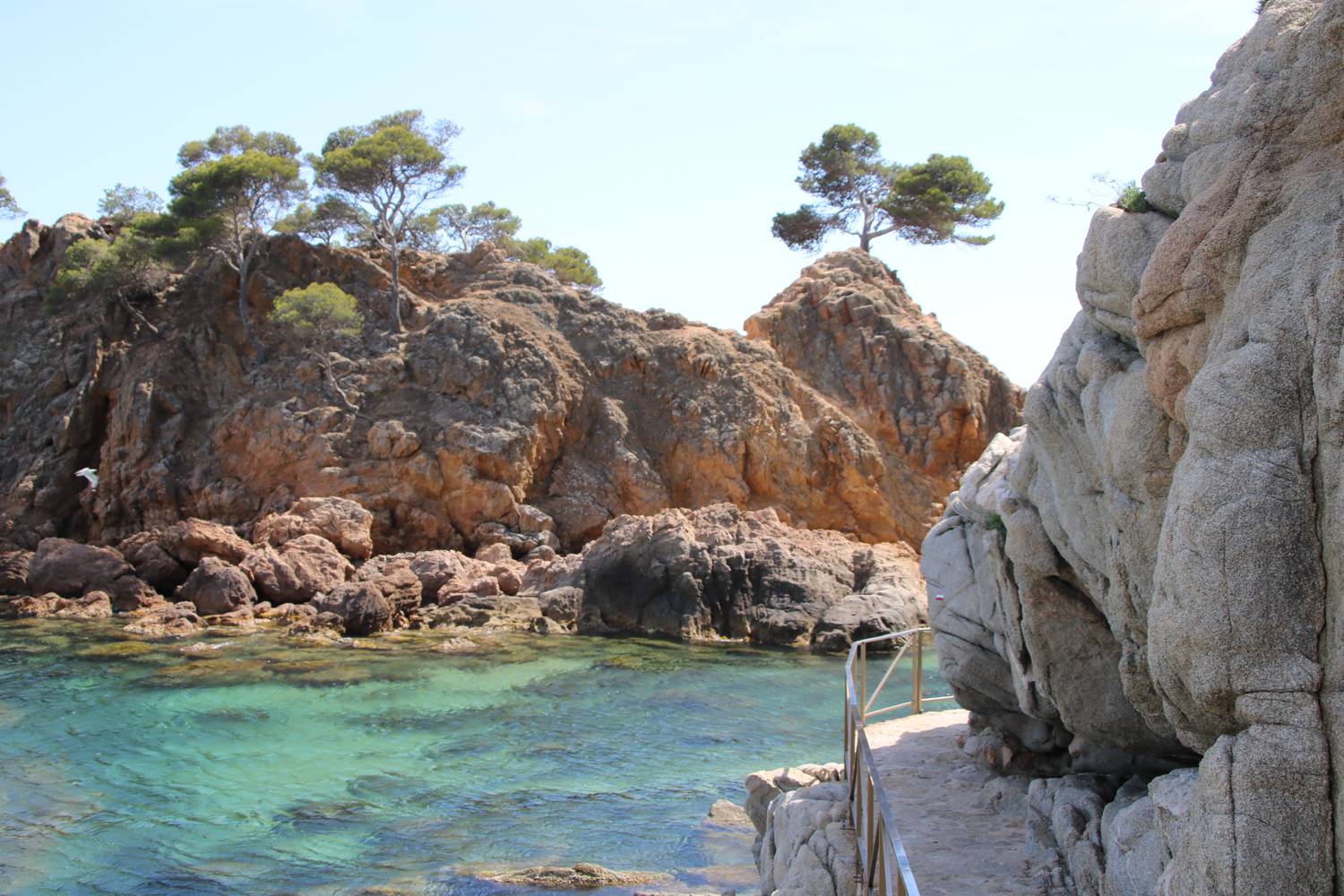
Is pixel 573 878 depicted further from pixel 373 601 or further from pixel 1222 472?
pixel 373 601

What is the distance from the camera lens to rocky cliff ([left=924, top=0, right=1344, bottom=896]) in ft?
17.2

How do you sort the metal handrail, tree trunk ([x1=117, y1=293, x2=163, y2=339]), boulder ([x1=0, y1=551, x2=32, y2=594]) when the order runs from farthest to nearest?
tree trunk ([x1=117, y1=293, x2=163, y2=339]) → boulder ([x1=0, y1=551, x2=32, y2=594]) → the metal handrail

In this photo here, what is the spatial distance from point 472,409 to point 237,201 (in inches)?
456

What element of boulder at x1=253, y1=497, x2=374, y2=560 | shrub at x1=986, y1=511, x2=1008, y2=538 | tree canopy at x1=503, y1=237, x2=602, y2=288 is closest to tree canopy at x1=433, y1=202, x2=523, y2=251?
tree canopy at x1=503, y1=237, x2=602, y2=288

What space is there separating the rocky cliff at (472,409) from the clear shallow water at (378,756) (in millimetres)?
9261

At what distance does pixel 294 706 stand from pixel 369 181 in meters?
25.2

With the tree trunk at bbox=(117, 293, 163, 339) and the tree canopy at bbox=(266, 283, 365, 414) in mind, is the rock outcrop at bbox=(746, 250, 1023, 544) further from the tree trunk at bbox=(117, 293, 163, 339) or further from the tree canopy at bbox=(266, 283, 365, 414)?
the tree trunk at bbox=(117, 293, 163, 339)

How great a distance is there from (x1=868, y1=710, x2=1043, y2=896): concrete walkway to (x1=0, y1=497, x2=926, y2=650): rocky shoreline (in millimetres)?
13970

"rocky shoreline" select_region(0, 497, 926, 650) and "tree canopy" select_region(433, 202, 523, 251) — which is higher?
"tree canopy" select_region(433, 202, 523, 251)

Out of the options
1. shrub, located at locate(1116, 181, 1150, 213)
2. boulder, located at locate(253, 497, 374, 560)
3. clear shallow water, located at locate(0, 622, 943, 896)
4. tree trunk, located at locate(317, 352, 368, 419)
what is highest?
tree trunk, located at locate(317, 352, 368, 419)

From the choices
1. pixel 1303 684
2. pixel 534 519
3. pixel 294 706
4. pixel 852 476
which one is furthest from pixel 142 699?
pixel 852 476

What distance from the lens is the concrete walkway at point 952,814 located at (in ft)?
27.3

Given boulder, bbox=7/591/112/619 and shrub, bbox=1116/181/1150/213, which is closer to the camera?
shrub, bbox=1116/181/1150/213

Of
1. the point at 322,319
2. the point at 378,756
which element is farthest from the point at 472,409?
the point at 378,756
